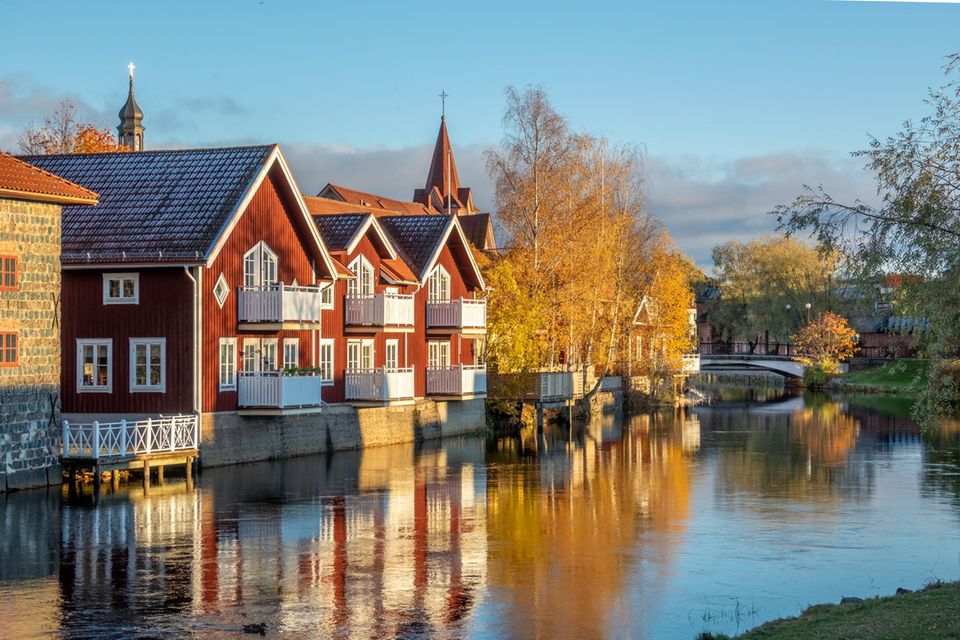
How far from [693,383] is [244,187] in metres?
73.8

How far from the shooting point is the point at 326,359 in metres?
44.0

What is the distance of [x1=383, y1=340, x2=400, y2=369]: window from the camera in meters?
48.0

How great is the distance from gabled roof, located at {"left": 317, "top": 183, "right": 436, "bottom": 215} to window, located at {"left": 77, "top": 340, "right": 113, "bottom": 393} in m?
48.6

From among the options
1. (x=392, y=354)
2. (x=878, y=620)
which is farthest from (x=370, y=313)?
(x=878, y=620)

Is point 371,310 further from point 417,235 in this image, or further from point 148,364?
point 148,364

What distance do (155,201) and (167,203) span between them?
0.42 m

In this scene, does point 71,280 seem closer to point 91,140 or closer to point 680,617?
point 680,617

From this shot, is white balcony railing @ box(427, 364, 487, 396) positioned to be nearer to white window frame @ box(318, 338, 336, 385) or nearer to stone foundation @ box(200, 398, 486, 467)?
stone foundation @ box(200, 398, 486, 467)

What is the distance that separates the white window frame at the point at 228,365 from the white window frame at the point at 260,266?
1.87 meters

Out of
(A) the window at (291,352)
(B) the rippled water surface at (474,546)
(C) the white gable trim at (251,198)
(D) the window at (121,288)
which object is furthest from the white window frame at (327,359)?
(D) the window at (121,288)

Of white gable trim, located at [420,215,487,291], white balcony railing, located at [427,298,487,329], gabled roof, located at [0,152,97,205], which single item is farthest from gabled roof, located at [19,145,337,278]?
white balcony railing, located at [427,298,487,329]

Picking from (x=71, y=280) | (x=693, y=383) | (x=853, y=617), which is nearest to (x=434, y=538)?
(x=853, y=617)

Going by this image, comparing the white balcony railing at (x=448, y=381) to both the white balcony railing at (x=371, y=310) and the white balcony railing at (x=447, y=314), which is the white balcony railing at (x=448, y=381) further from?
the white balcony railing at (x=371, y=310)

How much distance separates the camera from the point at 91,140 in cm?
6850
